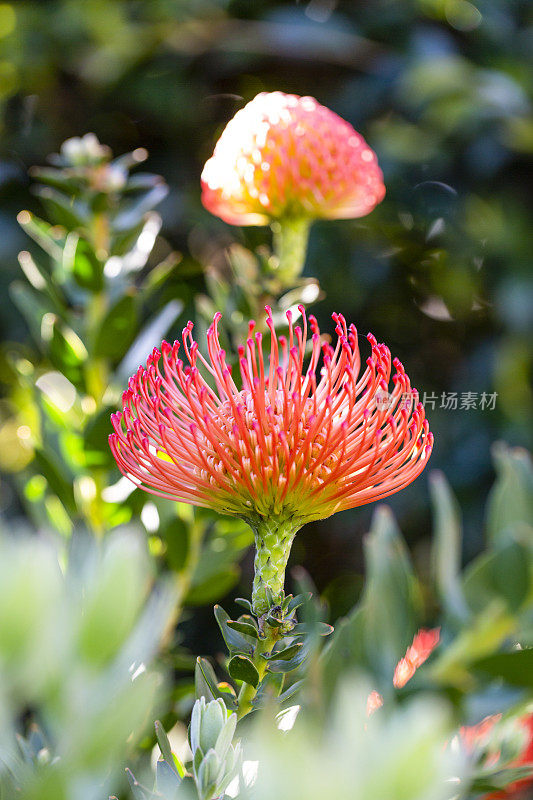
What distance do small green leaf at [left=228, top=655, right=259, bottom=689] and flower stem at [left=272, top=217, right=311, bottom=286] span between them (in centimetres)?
25

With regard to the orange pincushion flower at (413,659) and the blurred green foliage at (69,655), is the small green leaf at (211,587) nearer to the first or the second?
the orange pincushion flower at (413,659)

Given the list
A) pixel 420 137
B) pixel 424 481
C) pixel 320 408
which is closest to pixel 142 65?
pixel 420 137

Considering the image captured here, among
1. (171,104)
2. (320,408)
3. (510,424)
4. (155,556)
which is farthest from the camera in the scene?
(171,104)

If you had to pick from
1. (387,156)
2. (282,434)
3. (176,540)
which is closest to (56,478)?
(176,540)

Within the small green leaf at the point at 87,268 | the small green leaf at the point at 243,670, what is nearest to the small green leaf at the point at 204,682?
the small green leaf at the point at 243,670

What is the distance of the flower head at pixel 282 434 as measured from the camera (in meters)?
0.25

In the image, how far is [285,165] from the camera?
17.2 inches

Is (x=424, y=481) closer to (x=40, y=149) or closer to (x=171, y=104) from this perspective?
(x=171, y=104)

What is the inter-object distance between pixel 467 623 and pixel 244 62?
1109 millimetres

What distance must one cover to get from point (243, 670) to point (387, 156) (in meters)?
0.96

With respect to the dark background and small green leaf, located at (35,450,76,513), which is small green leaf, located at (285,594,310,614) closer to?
small green leaf, located at (35,450,76,513)

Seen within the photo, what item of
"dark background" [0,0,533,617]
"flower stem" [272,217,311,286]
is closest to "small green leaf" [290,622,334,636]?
"flower stem" [272,217,311,286]

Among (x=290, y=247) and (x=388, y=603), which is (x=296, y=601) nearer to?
(x=388, y=603)

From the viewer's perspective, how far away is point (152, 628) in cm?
27
